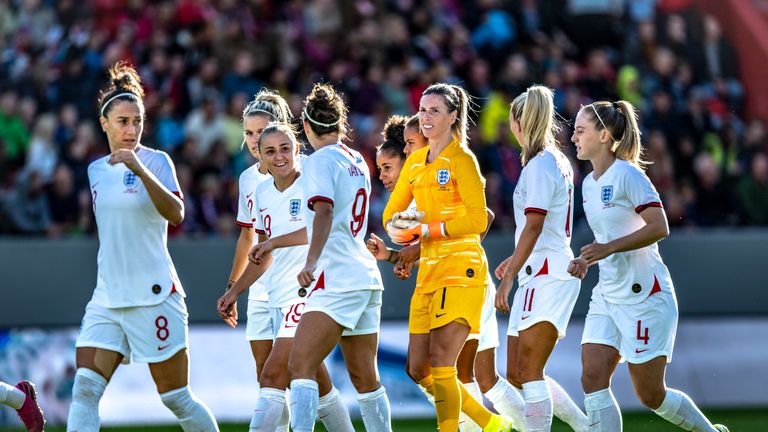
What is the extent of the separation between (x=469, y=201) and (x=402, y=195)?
673 millimetres

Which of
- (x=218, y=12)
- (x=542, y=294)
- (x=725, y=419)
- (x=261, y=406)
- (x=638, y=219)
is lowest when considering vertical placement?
(x=725, y=419)

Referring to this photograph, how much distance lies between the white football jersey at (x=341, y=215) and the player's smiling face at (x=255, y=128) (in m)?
1.20

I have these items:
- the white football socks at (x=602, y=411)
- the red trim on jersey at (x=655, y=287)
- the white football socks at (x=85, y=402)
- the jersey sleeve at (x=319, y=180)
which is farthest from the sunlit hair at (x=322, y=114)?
the white football socks at (x=602, y=411)

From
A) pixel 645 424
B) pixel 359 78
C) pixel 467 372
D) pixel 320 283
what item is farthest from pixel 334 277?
pixel 359 78

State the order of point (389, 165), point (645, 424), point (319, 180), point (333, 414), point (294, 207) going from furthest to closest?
point (645, 424) → point (389, 165) → point (294, 207) → point (333, 414) → point (319, 180)

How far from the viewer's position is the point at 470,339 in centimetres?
880

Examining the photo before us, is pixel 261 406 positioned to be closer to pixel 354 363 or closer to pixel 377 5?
pixel 354 363

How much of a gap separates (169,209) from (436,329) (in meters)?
1.90

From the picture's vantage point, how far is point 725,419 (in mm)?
12180

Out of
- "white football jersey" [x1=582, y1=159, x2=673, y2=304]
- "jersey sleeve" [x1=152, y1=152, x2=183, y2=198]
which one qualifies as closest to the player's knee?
"white football jersey" [x1=582, y1=159, x2=673, y2=304]

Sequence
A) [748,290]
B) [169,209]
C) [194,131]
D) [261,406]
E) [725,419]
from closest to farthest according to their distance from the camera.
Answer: [169,209] < [261,406] < [725,419] < [748,290] < [194,131]

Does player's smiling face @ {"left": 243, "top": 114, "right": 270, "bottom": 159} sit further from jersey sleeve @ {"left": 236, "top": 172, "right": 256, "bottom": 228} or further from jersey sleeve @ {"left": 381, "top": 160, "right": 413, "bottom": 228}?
jersey sleeve @ {"left": 381, "top": 160, "right": 413, "bottom": 228}

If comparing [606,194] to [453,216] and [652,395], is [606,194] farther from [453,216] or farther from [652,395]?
[652,395]

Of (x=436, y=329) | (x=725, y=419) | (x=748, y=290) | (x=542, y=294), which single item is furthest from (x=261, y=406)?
(x=748, y=290)
